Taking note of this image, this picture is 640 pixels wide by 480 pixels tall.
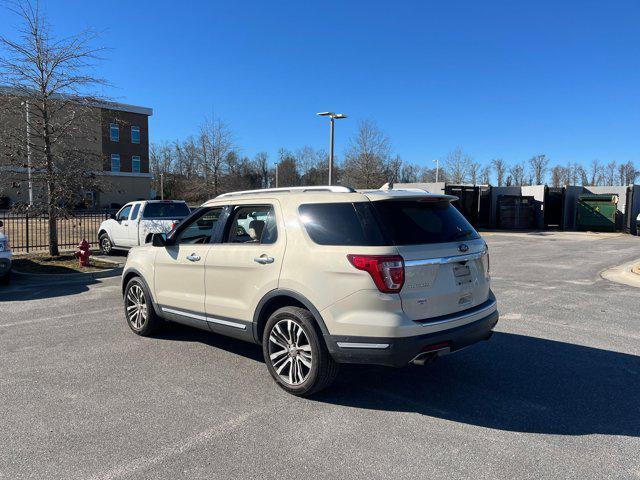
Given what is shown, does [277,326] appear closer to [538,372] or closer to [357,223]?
[357,223]

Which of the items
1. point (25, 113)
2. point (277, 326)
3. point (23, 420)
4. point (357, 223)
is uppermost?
point (25, 113)

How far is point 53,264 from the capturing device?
467 inches

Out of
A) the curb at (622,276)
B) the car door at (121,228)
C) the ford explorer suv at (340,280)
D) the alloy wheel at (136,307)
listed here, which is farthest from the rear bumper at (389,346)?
the car door at (121,228)

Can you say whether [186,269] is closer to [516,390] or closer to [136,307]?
[136,307]

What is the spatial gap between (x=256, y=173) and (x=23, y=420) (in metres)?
88.1

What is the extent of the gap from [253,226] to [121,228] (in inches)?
413

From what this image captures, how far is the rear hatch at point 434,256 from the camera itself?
12.1ft

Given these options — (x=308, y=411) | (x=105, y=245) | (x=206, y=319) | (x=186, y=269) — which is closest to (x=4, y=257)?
(x=105, y=245)

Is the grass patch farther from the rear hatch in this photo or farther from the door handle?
the rear hatch

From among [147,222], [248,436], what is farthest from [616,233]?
[248,436]

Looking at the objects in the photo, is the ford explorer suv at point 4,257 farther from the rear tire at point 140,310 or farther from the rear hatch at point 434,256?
the rear hatch at point 434,256

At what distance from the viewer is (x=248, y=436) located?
3455mm

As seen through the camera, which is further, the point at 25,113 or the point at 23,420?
the point at 25,113

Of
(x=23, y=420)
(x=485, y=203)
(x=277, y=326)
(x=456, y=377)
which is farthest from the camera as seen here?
(x=485, y=203)
